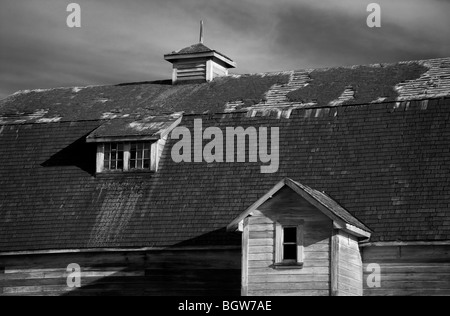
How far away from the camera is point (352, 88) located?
1283 inches

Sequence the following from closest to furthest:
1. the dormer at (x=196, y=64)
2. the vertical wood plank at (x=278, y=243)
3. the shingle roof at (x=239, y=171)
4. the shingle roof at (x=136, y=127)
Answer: the vertical wood plank at (x=278, y=243), the shingle roof at (x=239, y=171), the shingle roof at (x=136, y=127), the dormer at (x=196, y=64)

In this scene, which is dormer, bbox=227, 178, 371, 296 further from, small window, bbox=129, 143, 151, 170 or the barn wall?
small window, bbox=129, 143, 151, 170

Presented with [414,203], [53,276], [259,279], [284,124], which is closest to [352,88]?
[284,124]

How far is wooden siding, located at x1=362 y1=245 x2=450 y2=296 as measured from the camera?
90.3 ft

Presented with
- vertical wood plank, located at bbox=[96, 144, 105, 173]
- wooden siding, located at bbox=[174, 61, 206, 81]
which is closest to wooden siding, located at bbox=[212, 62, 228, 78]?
wooden siding, located at bbox=[174, 61, 206, 81]

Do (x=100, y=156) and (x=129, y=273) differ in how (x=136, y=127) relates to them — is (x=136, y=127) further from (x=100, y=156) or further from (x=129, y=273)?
(x=129, y=273)

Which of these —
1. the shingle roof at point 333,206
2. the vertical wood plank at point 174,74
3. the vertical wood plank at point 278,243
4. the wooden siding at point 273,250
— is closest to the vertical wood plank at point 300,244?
the wooden siding at point 273,250

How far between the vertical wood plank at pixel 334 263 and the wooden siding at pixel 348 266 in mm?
62

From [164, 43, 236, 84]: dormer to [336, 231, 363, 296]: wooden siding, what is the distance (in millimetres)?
10223

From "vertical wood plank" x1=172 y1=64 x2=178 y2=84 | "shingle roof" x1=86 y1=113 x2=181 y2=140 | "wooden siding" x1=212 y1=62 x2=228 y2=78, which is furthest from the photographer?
"vertical wood plank" x1=172 y1=64 x2=178 y2=84

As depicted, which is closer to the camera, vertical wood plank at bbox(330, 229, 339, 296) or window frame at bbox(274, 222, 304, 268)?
vertical wood plank at bbox(330, 229, 339, 296)

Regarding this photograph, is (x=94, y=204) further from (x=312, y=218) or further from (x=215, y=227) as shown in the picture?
(x=312, y=218)

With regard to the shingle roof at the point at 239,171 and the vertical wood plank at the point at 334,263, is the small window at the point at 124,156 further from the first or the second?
the vertical wood plank at the point at 334,263

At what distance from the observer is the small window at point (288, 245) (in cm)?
2736
